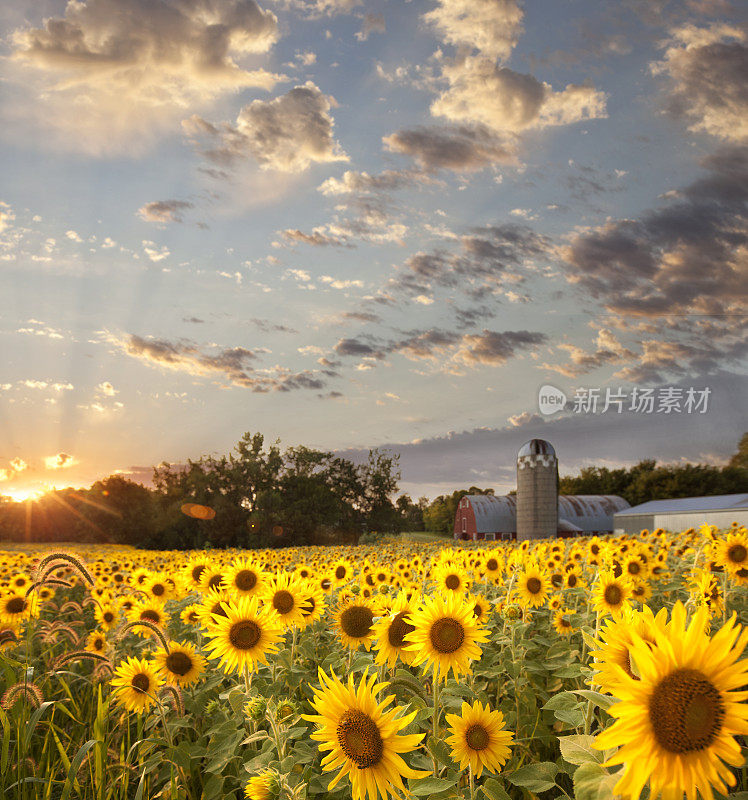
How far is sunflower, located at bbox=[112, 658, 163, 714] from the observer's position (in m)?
4.64

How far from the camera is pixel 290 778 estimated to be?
2895 mm

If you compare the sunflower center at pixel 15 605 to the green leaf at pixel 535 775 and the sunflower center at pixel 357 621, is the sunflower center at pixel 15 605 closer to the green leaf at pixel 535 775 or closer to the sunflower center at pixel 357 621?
the sunflower center at pixel 357 621

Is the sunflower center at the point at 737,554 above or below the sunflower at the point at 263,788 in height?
above

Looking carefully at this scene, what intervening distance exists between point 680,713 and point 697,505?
38.3m

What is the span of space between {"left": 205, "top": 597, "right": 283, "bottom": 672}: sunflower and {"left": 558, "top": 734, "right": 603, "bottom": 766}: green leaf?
211cm

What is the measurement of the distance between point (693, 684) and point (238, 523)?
47563 millimetres

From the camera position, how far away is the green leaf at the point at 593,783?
172 cm

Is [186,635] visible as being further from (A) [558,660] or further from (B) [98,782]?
(A) [558,660]

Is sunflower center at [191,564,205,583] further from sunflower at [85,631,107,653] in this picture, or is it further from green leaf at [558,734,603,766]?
green leaf at [558,734,603,766]

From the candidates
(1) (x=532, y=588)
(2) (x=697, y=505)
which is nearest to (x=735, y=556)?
(1) (x=532, y=588)

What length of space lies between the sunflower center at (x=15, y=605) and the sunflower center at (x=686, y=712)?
25.4 feet

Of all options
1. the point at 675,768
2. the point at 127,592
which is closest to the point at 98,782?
the point at 675,768

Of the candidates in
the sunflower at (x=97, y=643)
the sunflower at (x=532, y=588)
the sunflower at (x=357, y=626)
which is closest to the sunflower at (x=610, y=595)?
the sunflower at (x=532, y=588)

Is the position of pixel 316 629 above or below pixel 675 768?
below
